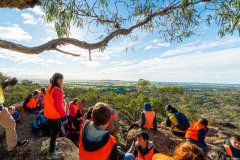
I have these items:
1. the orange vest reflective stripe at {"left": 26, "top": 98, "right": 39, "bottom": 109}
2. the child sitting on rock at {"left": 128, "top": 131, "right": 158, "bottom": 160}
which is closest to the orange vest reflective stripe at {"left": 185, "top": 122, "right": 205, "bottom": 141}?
the child sitting on rock at {"left": 128, "top": 131, "right": 158, "bottom": 160}

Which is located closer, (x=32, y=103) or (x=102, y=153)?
(x=102, y=153)

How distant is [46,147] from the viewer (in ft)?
13.5

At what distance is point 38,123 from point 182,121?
4.46 m

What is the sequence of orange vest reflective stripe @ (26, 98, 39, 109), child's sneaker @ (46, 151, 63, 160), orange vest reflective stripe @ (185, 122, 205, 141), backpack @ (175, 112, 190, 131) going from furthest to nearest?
1. orange vest reflective stripe @ (26, 98, 39, 109)
2. backpack @ (175, 112, 190, 131)
3. orange vest reflective stripe @ (185, 122, 205, 141)
4. child's sneaker @ (46, 151, 63, 160)

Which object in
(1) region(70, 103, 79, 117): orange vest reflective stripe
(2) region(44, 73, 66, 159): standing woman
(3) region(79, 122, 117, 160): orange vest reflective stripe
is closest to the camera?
(3) region(79, 122, 117, 160): orange vest reflective stripe

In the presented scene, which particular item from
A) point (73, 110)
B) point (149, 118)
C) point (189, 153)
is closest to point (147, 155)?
point (189, 153)

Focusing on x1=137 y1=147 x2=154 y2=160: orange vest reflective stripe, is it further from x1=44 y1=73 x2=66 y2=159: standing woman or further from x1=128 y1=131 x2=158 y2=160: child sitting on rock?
x1=44 y1=73 x2=66 y2=159: standing woman

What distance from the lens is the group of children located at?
6.80 ft

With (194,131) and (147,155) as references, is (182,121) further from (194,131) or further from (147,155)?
(147,155)

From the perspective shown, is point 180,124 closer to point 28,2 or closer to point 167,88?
point 28,2

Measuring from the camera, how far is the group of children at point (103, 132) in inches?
81.6

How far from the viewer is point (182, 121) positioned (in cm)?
629

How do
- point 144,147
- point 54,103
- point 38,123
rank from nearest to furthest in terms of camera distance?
point 54,103, point 144,147, point 38,123

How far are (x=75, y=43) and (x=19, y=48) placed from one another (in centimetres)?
60
